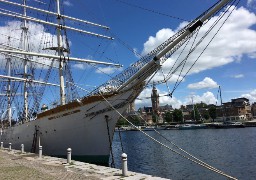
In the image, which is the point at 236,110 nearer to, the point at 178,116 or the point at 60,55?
the point at 178,116

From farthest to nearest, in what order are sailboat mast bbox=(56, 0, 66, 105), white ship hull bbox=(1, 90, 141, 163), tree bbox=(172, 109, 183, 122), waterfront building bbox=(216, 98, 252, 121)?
tree bbox=(172, 109, 183, 122), waterfront building bbox=(216, 98, 252, 121), sailboat mast bbox=(56, 0, 66, 105), white ship hull bbox=(1, 90, 141, 163)

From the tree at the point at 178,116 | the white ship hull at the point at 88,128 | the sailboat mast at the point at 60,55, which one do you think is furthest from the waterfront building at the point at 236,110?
the white ship hull at the point at 88,128

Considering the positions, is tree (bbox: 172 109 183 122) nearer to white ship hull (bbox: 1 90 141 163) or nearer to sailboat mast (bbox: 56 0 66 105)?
sailboat mast (bbox: 56 0 66 105)

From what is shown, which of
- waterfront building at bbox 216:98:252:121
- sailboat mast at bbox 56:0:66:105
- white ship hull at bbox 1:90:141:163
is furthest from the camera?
waterfront building at bbox 216:98:252:121

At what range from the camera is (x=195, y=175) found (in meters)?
19.8

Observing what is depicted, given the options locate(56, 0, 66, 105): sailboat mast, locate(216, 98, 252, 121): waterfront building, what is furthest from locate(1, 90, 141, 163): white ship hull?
locate(216, 98, 252, 121): waterfront building

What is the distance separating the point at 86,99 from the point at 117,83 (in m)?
2.95

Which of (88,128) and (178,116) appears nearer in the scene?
(88,128)

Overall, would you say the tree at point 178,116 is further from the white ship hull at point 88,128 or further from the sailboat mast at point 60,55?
the white ship hull at point 88,128

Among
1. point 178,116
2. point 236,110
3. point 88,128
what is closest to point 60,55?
point 88,128

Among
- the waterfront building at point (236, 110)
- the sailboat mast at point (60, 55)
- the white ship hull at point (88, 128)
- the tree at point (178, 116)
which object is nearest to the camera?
the white ship hull at point (88, 128)

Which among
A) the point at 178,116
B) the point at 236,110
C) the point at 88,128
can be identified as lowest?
the point at 88,128

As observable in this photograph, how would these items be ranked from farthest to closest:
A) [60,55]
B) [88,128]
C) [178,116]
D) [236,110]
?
[178,116]
[236,110]
[60,55]
[88,128]

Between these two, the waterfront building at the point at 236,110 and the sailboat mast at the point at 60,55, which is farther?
the waterfront building at the point at 236,110
